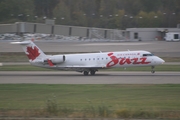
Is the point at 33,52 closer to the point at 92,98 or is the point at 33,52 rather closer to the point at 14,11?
the point at 92,98

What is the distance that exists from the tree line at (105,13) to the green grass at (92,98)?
78.3 metres

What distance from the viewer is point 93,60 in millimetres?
42281

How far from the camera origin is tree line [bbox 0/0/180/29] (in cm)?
11038

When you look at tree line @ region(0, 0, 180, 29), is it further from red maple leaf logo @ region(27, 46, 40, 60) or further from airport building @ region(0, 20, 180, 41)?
red maple leaf logo @ region(27, 46, 40, 60)

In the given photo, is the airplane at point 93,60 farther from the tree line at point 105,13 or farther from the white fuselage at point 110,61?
the tree line at point 105,13

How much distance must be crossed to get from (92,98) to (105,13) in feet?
328

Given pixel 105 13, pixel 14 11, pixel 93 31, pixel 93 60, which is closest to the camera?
pixel 93 60

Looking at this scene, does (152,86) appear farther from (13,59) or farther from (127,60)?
(13,59)

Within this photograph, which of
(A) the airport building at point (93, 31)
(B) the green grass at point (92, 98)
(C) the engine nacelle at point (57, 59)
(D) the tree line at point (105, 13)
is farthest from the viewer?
(D) the tree line at point (105, 13)

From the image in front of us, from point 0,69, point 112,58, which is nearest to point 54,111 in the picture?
point 112,58

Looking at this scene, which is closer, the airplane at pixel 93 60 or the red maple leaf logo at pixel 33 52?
the airplane at pixel 93 60

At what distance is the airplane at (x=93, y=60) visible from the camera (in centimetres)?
4159

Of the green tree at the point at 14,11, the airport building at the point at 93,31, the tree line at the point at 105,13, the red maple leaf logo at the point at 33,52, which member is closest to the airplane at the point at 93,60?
the red maple leaf logo at the point at 33,52

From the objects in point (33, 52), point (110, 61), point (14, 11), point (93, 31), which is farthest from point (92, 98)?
point (14, 11)
